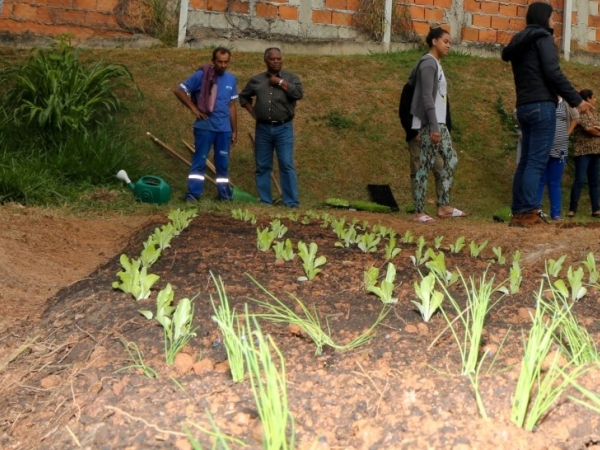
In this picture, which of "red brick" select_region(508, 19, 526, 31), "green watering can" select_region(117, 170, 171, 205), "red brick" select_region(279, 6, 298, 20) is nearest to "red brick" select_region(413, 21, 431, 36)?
"red brick" select_region(508, 19, 526, 31)

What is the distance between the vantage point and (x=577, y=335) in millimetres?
2727

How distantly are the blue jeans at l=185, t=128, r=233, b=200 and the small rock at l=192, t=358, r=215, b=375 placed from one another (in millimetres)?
6550

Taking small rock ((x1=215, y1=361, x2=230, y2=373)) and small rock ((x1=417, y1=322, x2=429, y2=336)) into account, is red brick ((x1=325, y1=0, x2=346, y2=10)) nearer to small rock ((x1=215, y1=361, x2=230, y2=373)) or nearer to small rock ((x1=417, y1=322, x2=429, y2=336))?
small rock ((x1=417, y1=322, x2=429, y2=336))

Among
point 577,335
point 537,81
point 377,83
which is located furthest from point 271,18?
point 577,335

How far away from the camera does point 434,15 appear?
1411 cm

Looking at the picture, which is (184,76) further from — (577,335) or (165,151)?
(577,335)

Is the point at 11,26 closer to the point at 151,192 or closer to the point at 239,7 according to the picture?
the point at 239,7

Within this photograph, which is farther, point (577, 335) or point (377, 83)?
point (377, 83)

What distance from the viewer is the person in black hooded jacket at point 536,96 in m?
6.89

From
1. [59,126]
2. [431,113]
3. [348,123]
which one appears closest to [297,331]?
[431,113]

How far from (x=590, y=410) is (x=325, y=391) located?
0.67 m

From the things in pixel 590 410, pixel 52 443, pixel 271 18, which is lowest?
pixel 52 443

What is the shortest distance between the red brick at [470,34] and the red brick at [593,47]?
2.11 meters

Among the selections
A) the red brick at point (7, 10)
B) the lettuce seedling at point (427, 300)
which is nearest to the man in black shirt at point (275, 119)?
the red brick at point (7, 10)
